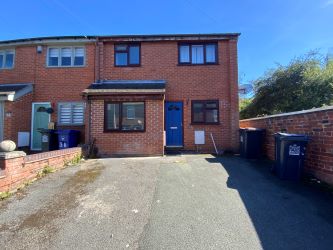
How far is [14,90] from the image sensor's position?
1216 centimetres

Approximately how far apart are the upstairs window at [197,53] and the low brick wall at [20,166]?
765 cm

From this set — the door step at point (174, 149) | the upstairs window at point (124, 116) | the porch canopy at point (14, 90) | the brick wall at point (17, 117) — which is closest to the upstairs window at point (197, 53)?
the upstairs window at point (124, 116)

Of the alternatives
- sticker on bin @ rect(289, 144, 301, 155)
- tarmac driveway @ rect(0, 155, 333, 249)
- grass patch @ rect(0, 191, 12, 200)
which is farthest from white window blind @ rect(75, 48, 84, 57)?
sticker on bin @ rect(289, 144, 301, 155)

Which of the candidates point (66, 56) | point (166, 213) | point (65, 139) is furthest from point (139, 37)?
point (166, 213)

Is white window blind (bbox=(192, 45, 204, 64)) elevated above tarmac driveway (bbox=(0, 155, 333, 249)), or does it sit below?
above

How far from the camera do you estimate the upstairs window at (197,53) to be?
12727 mm

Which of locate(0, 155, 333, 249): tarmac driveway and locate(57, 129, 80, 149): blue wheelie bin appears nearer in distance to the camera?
locate(0, 155, 333, 249): tarmac driveway

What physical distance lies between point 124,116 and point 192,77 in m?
3.93

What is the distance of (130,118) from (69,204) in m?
6.13

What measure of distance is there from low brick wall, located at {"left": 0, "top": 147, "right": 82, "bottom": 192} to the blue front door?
5.58m

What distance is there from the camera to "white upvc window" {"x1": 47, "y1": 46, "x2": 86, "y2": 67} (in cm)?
1308

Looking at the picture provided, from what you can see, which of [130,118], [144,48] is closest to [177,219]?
[130,118]

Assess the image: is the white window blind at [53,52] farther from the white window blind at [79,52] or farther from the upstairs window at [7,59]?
the upstairs window at [7,59]

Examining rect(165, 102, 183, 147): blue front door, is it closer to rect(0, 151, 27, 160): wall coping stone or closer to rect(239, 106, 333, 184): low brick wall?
rect(239, 106, 333, 184): low brick wall
